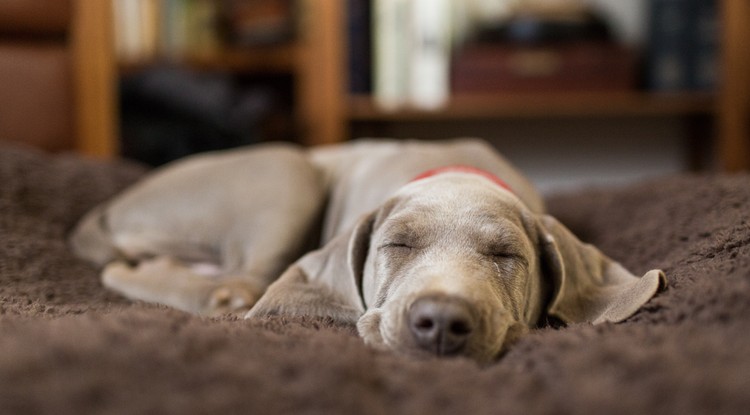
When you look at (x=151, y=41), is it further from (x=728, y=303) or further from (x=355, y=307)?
(x=728, y=303)

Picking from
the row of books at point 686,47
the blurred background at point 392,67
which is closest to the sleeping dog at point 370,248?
the blurred background at point 392,67

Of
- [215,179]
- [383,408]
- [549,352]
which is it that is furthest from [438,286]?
[215,179]

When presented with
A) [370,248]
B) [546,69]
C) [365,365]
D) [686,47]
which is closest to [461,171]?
[370,248]

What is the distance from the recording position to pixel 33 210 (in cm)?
200

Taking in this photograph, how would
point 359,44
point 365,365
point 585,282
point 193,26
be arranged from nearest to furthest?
point 365,365 → point 585,282 → point 359,44 → point 193,26

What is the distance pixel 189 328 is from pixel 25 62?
2.08 meters

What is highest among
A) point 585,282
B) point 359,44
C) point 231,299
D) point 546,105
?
point 359,44

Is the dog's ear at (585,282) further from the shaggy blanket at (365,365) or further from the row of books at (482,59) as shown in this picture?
the row of books at (482,59)

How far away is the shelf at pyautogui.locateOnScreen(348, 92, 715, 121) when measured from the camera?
132 inches

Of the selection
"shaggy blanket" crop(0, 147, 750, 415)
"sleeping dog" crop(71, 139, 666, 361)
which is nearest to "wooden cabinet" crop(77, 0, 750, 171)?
"sleeping dog" crop(71, 139, 666, 361)

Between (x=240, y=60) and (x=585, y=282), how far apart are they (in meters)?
2.42

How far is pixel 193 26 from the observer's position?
364 cm

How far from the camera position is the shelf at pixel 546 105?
3348mm

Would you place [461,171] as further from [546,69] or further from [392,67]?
[546,69]
